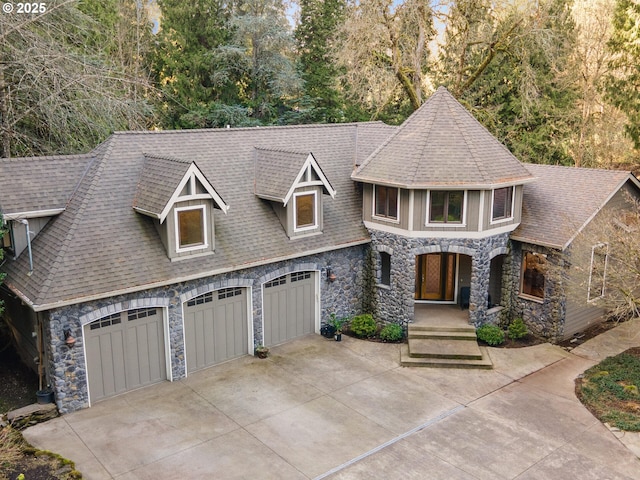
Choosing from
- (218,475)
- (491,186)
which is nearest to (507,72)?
(491,186)

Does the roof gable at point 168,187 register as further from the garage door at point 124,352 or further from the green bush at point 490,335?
the green bush at point 490,335

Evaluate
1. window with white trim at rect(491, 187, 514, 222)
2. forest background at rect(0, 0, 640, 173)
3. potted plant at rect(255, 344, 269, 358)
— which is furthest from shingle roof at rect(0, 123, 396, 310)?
window with white trim at rect(491, 187, 514, 222)

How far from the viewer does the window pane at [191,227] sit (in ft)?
45.4

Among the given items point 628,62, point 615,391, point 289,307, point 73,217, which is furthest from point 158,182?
point 628,62

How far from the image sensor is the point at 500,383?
14297mm

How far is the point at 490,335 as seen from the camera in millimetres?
16547

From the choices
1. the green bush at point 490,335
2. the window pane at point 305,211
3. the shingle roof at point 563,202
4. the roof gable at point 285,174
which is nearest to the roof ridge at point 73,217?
the roof gable at point 285,174

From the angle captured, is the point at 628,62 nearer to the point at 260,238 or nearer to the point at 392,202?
the point at 392,202

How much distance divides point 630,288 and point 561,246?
7.20ft

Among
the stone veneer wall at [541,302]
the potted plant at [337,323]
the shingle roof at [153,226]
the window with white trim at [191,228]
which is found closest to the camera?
the shingle roof at [153,226]

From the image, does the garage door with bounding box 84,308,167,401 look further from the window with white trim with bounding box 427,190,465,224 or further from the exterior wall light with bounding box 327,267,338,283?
the window with white trim with bounding box 427,190,465,224

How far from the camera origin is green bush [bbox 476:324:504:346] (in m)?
16.5

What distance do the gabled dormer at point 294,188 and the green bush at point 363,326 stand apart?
3127 millimetres

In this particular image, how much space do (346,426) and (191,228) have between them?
618 centimetres
